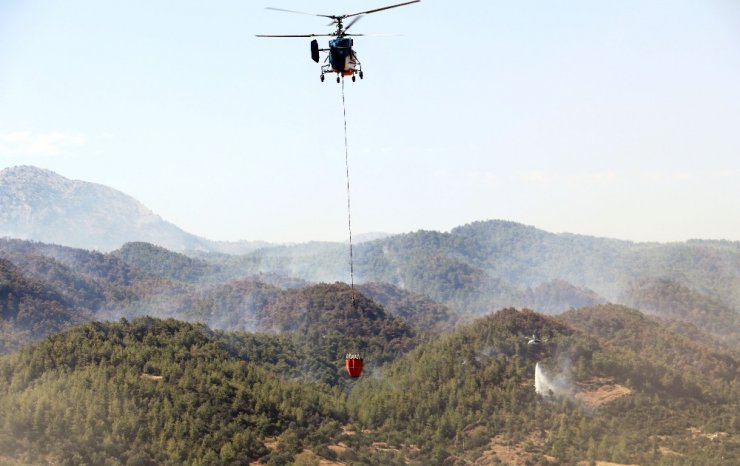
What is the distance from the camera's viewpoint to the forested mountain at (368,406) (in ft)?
460

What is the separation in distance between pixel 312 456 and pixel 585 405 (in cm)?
5335

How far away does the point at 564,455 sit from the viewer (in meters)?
152

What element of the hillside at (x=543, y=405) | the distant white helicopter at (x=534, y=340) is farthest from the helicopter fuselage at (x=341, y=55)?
the distant white helicopter at (x=534, y=340)

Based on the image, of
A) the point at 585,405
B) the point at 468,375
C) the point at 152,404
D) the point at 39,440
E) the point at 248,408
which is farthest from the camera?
the point at 468,375

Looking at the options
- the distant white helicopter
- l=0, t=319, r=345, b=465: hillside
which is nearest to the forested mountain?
l=0, t=319, r=345, b=465: hillside

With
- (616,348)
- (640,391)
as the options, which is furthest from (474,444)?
(616,348)

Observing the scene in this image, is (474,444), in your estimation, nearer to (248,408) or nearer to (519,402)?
(519,402)

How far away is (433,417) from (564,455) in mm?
27107

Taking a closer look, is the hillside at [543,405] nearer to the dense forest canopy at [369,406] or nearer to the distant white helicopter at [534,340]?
the dense forest canopy at [369,406]

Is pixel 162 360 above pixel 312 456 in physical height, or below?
above

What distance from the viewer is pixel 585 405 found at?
6658 inches

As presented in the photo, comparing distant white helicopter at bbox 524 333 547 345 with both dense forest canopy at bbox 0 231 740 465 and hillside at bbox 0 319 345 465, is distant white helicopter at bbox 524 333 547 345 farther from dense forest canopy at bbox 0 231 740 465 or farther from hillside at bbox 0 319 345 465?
hillside at bbox 0 319 345 465

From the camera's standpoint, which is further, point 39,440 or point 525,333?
point 525,333

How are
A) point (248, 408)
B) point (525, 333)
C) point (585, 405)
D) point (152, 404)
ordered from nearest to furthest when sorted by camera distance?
point (152, 404) < point (248, 408) < point (585, 405) < point (525, 333)
